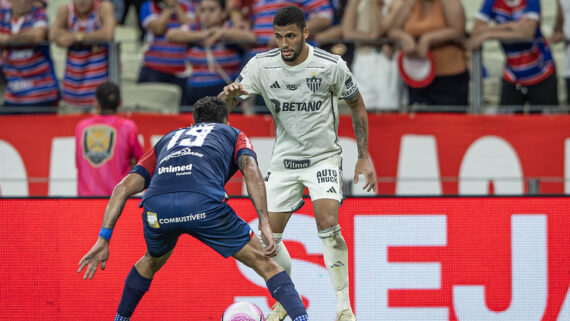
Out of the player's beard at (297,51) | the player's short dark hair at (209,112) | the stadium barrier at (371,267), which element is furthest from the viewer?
the stadium barrier at (371,267)

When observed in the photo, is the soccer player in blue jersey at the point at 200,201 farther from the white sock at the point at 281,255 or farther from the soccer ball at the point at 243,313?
the white sock at the point at 281,255

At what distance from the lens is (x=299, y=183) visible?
24.4ft

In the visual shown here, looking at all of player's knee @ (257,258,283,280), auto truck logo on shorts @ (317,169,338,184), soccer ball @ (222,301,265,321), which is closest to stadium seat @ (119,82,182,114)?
auto truck logo on shorts @ (317,169,338,184)

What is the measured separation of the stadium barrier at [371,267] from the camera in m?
7.78

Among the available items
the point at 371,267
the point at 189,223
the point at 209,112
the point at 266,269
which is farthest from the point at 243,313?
the point at 371,267

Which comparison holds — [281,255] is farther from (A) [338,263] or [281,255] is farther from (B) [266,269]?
(B) [266,269]

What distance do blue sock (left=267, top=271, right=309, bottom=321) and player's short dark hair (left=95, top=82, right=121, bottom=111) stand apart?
3606mm

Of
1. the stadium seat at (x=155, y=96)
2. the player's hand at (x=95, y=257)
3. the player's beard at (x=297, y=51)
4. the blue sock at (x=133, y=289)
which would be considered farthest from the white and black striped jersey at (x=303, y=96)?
the stadium seat at (x=155, y=96)

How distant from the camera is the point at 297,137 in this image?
7.30 meters

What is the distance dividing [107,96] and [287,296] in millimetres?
3778

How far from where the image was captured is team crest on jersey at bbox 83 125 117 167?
9117 millimetres

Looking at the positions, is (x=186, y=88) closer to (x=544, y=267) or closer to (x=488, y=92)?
(x=488, y=92)

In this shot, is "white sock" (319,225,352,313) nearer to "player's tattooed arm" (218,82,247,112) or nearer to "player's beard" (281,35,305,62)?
"player's tattooed arm" (218,82,247,112)

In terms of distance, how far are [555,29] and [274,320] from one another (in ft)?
18.8
